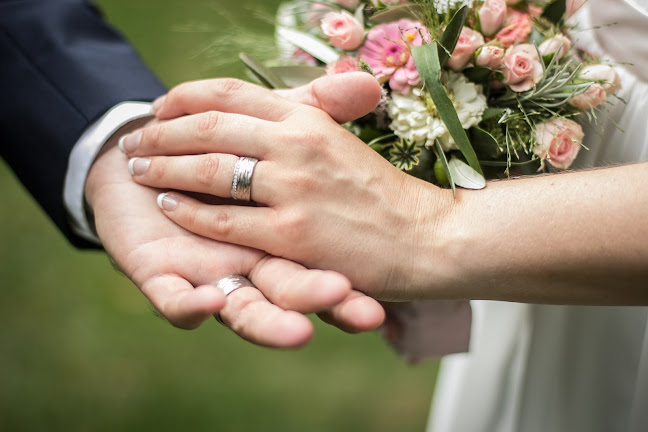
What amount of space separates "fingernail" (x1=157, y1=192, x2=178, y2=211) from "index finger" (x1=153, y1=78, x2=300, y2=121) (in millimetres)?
194

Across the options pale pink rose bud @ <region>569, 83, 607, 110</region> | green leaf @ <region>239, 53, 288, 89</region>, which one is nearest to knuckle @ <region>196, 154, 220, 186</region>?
green leaf @ <region>239, 53, 288, 89</region>

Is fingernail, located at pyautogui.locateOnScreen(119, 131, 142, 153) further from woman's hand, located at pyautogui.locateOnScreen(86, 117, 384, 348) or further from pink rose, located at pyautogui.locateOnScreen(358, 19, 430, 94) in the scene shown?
pink rose, located at pyautogui.locateOnScreen(358, 19, 430, 94)

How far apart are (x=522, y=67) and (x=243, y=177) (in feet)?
1.84

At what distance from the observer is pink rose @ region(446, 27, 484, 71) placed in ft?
3.55

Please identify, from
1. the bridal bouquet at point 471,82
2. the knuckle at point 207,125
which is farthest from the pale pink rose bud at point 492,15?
the knuckle at point 207,125

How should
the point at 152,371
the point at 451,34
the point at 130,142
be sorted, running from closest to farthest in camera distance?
the point at 451,34 → the point at 130,142 → the point at 152,371

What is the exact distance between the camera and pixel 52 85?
1.43 meters

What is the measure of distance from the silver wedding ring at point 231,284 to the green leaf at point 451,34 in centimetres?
55

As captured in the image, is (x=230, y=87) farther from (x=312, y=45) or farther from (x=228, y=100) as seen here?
(x=312, y=45)

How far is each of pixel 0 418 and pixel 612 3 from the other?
291cm

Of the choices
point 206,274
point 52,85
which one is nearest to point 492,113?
point 206,274

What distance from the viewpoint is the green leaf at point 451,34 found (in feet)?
3.34

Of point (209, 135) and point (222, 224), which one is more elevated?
point (209, 135)

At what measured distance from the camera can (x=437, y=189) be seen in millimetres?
1090
